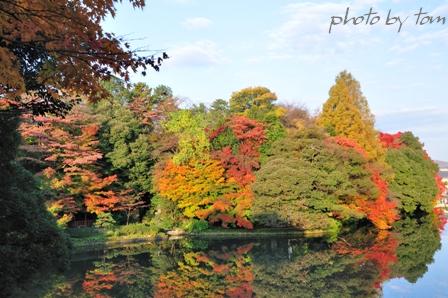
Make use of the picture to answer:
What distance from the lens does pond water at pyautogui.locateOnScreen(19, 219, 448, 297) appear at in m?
11.2

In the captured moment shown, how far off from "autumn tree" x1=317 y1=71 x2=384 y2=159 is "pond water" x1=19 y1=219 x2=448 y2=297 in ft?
23.9

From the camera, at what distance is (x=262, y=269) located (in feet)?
46.2

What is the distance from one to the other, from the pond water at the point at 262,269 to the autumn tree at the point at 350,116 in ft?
23.9

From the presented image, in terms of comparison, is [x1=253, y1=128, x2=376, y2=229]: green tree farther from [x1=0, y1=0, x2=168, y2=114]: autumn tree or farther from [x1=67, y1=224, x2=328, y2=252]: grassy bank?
[x1=0, y1=0, x2=168, y2=114]: autumn tree

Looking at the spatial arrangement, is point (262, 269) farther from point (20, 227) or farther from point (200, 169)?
point (200, 169)

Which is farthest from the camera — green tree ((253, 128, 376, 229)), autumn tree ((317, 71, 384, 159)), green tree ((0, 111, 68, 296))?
autumn tree ((317, 71, 384, 159))

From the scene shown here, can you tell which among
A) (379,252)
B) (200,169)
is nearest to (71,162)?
(200,169)

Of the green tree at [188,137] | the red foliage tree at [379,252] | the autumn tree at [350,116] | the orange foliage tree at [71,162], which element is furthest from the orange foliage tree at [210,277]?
the autumn tree at [350,116]

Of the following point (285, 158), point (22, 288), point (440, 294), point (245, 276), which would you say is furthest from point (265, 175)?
point (22, 288)

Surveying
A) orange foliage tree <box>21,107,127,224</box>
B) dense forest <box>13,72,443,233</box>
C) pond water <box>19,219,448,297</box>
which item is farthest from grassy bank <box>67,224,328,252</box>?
orange foliage tree <box>21,107,127,224</box>

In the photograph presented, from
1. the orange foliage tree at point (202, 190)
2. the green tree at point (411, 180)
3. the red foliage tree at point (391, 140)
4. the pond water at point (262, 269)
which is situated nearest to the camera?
the pond water at point (262, 269)

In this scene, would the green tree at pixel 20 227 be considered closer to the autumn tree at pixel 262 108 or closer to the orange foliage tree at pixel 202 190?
the orange foliage tree at pixel 202 190

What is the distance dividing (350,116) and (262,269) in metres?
14.9

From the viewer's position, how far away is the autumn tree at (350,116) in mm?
26297
